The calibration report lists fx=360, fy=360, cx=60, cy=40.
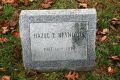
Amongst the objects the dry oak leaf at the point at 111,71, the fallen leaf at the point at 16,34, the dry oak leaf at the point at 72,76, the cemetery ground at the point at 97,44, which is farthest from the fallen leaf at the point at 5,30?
the dry oak leaf at the point at 111,71

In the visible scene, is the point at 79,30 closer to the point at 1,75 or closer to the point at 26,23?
the point at 26,23

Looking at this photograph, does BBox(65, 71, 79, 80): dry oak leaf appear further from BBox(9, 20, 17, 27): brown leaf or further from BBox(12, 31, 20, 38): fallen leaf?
BBox(9, 20, 17, 27): brown leaf

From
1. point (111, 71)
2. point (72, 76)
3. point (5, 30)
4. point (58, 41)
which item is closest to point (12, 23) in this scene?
point (5, 30)

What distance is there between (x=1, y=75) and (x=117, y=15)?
7.46 ft

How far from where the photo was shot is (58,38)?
468 cm

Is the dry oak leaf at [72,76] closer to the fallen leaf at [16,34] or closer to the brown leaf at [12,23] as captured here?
the fallen leaf at [16,34]

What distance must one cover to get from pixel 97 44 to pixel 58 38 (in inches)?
37.7

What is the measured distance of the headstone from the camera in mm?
4531

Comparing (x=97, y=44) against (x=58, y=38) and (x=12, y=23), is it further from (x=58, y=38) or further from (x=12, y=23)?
(x=12, y=23)

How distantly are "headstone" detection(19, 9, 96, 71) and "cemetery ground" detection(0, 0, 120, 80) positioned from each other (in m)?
0.14

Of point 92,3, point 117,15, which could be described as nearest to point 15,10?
point 92,3

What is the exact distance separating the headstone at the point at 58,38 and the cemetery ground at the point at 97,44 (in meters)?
0.14

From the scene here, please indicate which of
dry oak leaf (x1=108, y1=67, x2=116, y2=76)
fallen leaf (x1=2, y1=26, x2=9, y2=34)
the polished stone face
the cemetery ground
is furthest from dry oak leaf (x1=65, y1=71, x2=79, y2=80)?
fallen leaf (x1=2, y1=26, x2=9, y2=34)

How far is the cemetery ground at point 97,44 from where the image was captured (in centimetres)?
486
